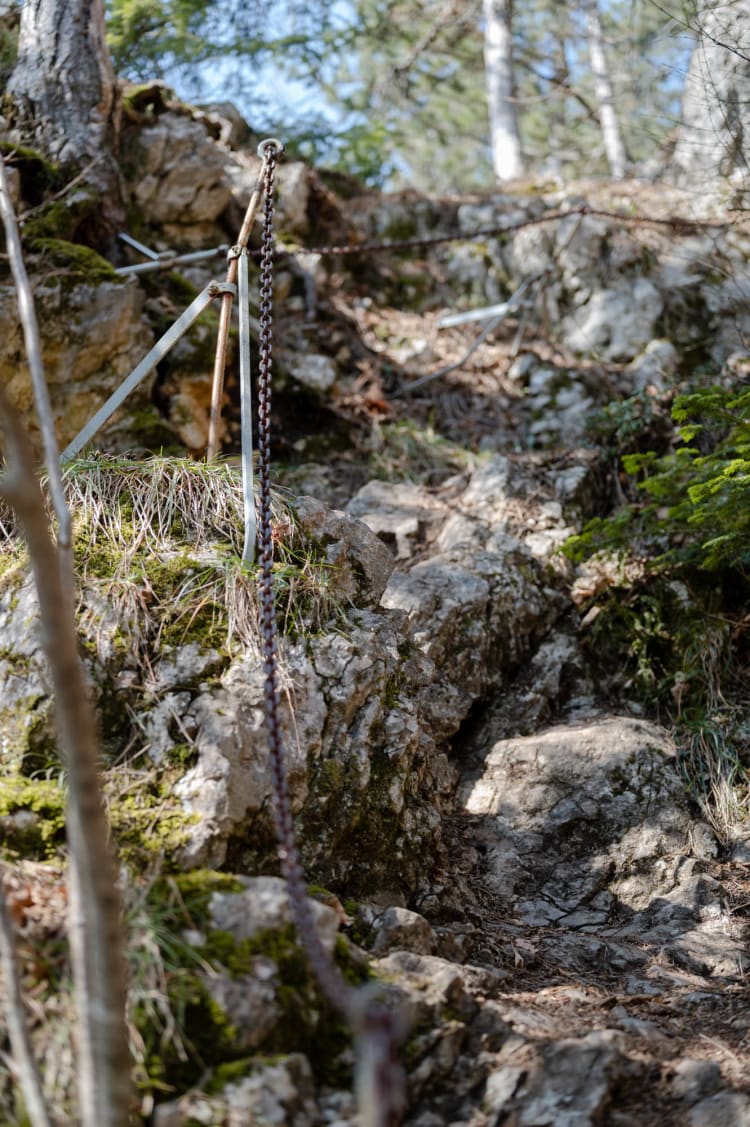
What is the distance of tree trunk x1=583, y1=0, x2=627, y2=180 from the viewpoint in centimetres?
1309

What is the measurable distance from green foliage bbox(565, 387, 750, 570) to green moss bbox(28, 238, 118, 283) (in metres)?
3.84

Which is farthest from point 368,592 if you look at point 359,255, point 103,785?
point 359,255

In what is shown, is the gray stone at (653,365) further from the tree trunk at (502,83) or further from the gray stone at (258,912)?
the gray stone at (258,912)

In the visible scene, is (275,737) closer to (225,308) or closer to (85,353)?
(225,308)

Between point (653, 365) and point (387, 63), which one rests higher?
point (387, 63)

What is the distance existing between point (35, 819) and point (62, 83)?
597 centimetres

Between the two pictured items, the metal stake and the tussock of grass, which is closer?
the tussock of grass

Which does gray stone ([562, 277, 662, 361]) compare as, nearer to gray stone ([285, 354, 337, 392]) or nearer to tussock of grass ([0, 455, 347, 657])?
gray stone ([285, 354, 337, 392])

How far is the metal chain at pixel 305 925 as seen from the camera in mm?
1713

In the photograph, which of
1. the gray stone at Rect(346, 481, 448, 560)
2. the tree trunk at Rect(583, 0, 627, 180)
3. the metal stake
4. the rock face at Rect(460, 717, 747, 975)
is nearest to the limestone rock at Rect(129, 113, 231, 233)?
the gray stone at Rect(346, 481, 448, 560)

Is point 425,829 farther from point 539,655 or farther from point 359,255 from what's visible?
point 359,255

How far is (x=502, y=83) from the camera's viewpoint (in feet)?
40.4

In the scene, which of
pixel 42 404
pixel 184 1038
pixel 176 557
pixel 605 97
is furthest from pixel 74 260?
pixel 605 97

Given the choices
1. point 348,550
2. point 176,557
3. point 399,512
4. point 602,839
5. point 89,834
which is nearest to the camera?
point 89,834
